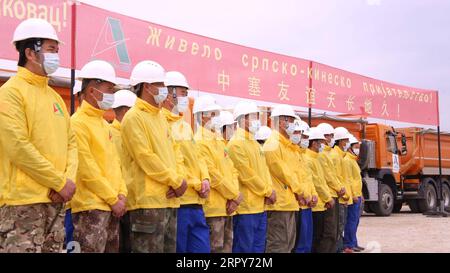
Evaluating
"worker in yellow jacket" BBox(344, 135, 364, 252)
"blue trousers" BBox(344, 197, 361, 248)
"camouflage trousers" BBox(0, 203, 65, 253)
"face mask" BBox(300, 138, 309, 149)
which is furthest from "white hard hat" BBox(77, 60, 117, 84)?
"blue trousers" BBox(344, 197, 361, 248)

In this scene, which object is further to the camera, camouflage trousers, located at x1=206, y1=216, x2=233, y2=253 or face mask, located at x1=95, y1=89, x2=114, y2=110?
camouflage trousers, located at x1=206, y1=216, x2=233, y2=253

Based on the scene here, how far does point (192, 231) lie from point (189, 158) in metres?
0.66

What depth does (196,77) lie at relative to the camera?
8109 millimetres

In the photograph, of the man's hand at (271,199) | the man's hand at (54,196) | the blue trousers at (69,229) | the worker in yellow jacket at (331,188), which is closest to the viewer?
the man's hand at (54,196)

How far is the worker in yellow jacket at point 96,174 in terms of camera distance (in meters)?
3.93

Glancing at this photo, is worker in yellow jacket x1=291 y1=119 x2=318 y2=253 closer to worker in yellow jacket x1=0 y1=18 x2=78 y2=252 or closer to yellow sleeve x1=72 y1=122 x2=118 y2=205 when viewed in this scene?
yellow sleeve x1=72 y1=122 x2=118 y2=205

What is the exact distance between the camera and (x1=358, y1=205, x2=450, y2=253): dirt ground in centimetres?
925

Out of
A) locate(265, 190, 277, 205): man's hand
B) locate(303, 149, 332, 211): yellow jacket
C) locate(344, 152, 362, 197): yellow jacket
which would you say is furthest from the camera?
locate(344, 152, 362, 197): yellow jacket

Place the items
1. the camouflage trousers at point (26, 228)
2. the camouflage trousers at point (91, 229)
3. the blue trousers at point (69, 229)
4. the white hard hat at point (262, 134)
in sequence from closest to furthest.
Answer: the camouflage trousers at point (26, 228), the camouflage trousers at point (91, 229), the blue trousers at point (69, 229), the white hard hat at point (262, 134)

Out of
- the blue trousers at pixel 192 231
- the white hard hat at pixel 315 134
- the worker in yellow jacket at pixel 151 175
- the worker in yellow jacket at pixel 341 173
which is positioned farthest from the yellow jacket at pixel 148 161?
the worker in yellow jacket at pixel 341 173

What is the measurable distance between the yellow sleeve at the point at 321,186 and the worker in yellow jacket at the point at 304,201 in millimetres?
396

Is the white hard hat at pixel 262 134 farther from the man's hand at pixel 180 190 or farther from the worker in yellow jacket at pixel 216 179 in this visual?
the man's hand at pixel 180 190

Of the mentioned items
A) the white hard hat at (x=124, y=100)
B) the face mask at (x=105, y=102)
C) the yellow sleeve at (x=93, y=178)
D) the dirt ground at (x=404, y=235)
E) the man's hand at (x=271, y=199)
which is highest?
the white hard hat at (x=124, y=100)

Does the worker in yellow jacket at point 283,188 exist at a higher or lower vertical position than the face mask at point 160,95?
lower
